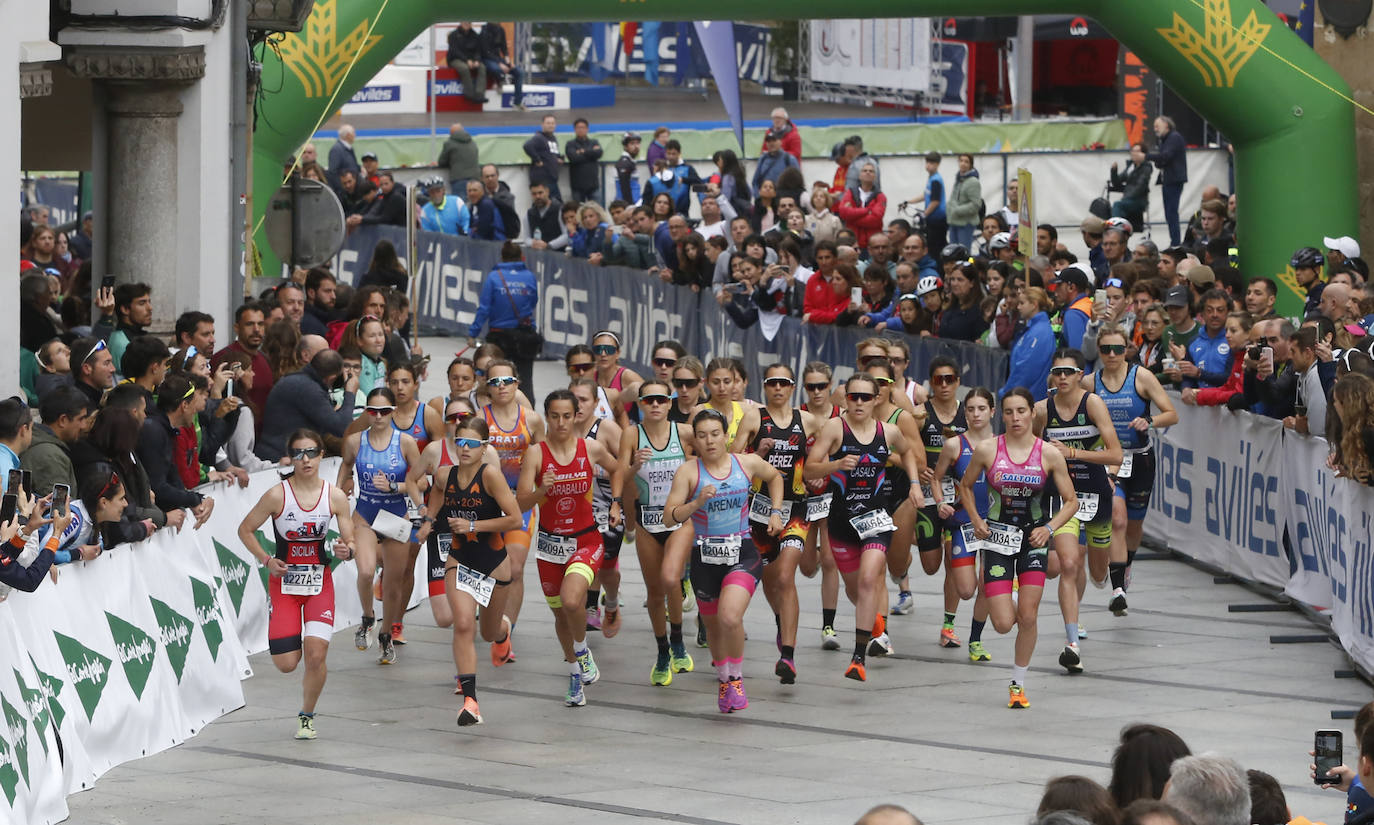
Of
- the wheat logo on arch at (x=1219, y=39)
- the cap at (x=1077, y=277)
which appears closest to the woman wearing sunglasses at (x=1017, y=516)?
the cap at (x=1077, y=277)

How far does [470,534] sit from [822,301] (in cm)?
924

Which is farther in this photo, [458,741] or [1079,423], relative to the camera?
[1079,423]

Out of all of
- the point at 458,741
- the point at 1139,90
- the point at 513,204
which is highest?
the point at 1139,90

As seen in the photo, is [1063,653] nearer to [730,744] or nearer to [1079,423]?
[1079,423]

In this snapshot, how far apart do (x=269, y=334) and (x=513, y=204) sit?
1328 cm

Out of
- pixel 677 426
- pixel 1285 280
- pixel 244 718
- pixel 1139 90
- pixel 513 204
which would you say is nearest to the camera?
pixel 244 718

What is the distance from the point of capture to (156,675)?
37.5 feet

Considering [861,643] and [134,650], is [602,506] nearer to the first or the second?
[861,643]

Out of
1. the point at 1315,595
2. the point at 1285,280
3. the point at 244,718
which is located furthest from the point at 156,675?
the point at 1285,280

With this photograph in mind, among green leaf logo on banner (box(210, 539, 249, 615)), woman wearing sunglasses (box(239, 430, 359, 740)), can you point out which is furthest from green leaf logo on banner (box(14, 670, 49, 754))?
green leaf logo on banner (box(210, 539, 249, 615))

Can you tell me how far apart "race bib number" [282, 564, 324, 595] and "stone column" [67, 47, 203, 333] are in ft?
15.8

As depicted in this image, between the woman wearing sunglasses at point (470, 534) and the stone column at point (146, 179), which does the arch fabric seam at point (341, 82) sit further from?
the woman wearing sunglasses at point (470, 534)

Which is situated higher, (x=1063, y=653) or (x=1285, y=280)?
(x=1285, y=280)

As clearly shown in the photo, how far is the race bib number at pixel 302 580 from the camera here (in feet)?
38.1
